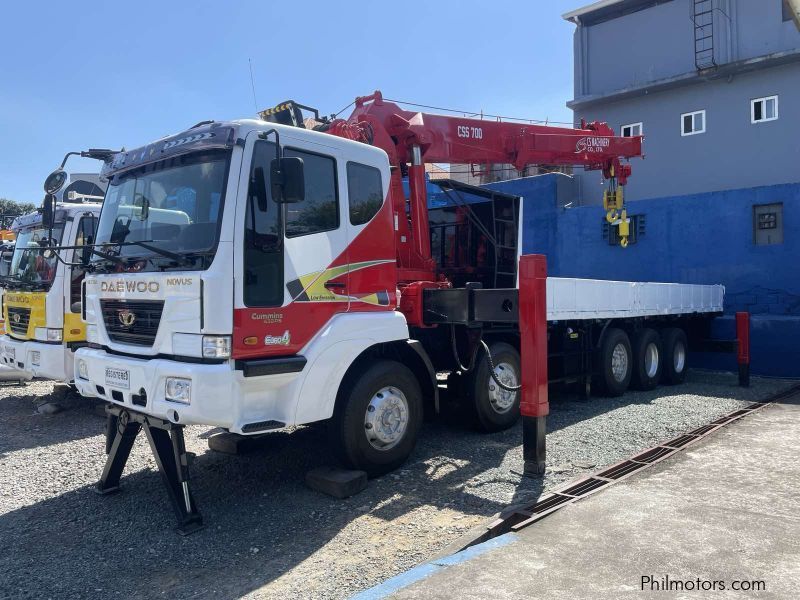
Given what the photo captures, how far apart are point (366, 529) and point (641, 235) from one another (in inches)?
500

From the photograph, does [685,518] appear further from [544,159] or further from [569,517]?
[544,159]

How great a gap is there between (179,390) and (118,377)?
729 millimetres

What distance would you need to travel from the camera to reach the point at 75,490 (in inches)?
214

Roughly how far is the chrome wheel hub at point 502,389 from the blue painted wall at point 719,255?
760 centimetres

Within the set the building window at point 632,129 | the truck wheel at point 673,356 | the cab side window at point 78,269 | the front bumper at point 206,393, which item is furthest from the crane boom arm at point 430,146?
the building window at point 632,129

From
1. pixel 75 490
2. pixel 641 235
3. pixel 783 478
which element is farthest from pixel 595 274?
pixel 75 490

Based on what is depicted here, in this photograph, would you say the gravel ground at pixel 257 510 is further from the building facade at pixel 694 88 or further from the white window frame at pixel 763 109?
the white window frame at pixel 763 109

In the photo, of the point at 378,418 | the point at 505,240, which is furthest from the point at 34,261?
the point at 505,240

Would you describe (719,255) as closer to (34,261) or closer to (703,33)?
(703,33)

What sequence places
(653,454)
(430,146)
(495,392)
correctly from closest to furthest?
(653,454)
(495,392)
(430,146)

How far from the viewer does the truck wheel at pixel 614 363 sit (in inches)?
367

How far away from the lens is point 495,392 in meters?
6.97

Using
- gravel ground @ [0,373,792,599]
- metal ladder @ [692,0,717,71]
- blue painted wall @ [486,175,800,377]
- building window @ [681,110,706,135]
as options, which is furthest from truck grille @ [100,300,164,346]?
building window @ [681,110,706,135]

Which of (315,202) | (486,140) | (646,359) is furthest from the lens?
(646,359)
